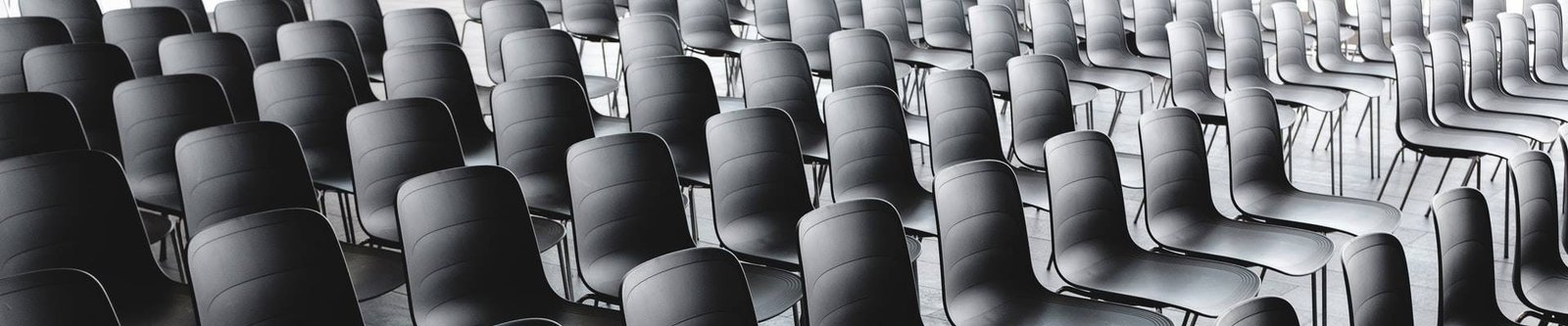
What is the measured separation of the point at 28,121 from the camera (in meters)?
4.40

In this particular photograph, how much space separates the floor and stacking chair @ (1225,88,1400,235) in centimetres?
29

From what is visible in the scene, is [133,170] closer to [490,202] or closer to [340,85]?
[340,85]

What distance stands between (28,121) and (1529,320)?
486cm

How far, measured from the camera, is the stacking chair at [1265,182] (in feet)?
14.7

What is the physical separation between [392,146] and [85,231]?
3.47ft

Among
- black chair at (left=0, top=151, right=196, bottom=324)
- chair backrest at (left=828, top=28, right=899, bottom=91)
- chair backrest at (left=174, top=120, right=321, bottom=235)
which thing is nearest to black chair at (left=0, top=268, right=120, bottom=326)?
black chair at (left=0, top=151, right=196, bottom=324)

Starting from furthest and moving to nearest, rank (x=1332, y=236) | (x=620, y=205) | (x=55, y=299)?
(x=1332, y=236)
(x=620, y=205)
(x=55, y=299)

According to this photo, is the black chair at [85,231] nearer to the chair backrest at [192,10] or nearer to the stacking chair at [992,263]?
the stacking chair at [992,263]

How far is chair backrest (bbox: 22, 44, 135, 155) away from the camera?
16.7 ft

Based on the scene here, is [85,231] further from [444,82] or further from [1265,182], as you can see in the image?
[1265,182]

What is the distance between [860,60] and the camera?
5941 millimetres

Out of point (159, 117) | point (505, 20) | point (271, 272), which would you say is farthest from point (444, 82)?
point (271, 272)

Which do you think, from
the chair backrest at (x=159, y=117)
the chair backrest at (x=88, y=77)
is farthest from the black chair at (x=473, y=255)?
the chair backrest at (x=88, y=77)

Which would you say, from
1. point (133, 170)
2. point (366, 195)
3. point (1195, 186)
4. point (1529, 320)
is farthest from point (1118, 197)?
point (133, 170)
